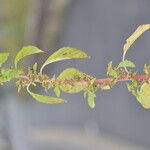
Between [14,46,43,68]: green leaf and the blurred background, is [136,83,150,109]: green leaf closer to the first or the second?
[14,46,43,68]: green leaf

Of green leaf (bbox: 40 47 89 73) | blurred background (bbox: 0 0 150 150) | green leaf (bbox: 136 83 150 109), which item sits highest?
green leaf (bbox: 40 47 89 73)

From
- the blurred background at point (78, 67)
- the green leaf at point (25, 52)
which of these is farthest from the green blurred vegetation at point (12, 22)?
the green leaf at point (25, 52)

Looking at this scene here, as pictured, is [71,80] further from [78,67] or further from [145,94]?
[78,67]

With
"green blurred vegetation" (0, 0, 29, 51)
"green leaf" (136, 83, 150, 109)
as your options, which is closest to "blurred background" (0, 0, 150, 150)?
"green blurred vegetation" (0, 0, 29, 51)

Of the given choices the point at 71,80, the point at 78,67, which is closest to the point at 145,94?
the point at 71,80

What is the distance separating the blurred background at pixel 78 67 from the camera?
→ 1.37 meters

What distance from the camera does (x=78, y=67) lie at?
1450mm

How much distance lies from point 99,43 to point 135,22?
5.6 inches

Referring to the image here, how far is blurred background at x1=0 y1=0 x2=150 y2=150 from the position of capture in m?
1.37

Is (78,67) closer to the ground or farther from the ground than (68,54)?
closer to the ground

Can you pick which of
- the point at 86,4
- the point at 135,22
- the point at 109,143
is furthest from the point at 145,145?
the point at 86,4

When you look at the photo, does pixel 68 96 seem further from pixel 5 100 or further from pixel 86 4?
pixel 86 4

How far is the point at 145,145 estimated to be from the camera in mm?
1359

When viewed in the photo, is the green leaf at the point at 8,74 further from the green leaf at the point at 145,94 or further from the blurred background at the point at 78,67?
the blurred background at the point at 78,67
